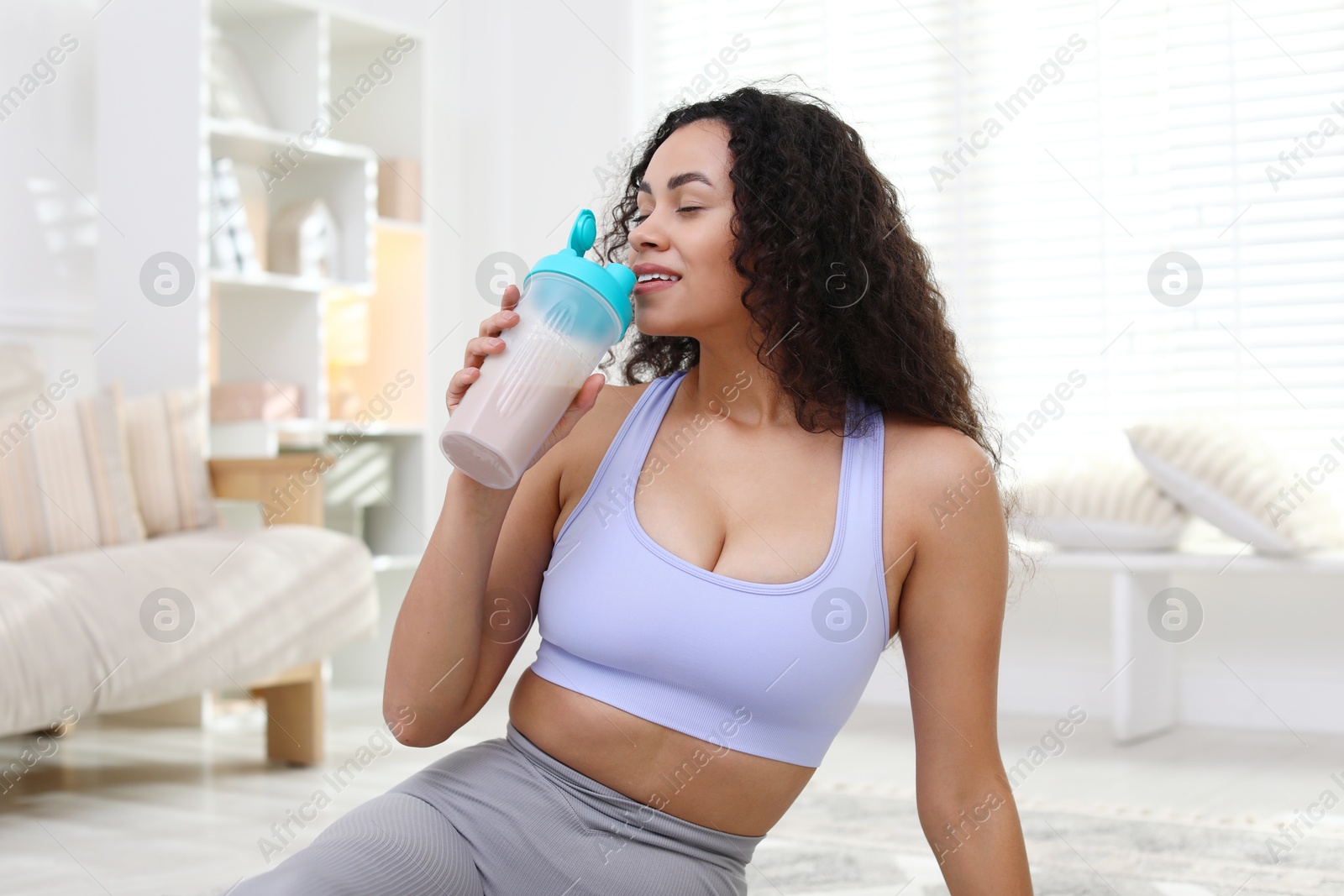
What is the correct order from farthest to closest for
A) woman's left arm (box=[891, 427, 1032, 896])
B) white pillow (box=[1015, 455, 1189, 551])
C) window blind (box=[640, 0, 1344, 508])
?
window blind (box=[640, 0, 1344, 508]), white pillow (box=[1015, 455, 1189, 551]), woman's left arm (box=[891, 427, 1032, 896])

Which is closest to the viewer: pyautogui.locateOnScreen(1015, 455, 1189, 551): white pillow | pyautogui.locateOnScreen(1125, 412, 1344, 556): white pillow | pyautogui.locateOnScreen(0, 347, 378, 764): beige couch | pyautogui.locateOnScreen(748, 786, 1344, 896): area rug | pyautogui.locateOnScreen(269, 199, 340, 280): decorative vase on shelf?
pyautogui.locateOnScreen(748, 786, 1344, 896): area rug

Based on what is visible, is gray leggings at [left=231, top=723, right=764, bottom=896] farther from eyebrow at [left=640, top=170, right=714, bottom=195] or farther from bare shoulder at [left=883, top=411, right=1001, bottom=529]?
eyebrow at [left=640, top=170, right=714, bottom=195]

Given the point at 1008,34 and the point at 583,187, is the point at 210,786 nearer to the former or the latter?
the point at 583,187

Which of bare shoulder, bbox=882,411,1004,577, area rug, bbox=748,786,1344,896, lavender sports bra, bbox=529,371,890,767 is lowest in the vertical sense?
area rug, bbox=748,786,1344,896

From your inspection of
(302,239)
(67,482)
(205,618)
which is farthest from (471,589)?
(302,239)


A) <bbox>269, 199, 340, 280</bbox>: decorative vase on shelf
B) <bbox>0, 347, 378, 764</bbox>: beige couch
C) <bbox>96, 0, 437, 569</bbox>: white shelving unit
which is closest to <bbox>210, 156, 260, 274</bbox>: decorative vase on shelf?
<bbox>96, 0, 437, 569</bbox>: white shelving unit

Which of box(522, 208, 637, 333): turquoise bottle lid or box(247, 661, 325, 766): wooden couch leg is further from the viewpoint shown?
box(247, 661, 325, 766): wooden couch leg

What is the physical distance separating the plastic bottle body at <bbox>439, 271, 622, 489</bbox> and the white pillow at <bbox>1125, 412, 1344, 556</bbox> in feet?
6.95

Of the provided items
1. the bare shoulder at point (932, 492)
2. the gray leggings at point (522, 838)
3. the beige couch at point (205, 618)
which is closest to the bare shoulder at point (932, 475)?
the bare shoulder at point (932, 492)

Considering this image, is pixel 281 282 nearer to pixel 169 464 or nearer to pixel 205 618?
pixel 169 464

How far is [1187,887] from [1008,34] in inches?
93.7

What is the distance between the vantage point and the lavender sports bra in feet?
2.96

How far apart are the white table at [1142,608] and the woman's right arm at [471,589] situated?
71.0 inches

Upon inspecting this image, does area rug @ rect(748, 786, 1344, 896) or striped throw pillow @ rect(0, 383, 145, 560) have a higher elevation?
striped throw pillow @ rect(0, 383, 145, 560)
